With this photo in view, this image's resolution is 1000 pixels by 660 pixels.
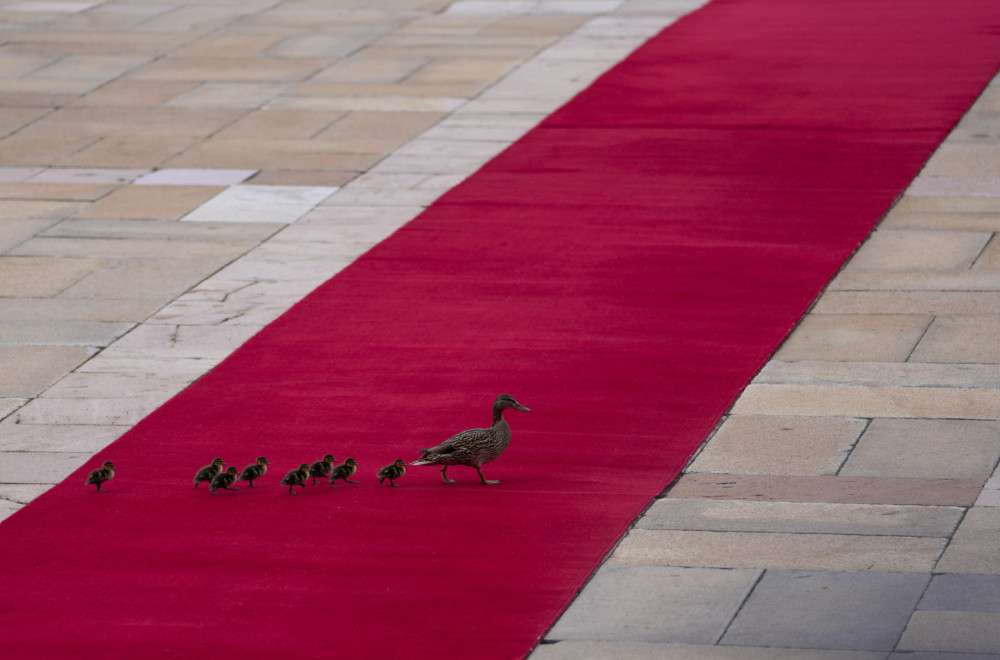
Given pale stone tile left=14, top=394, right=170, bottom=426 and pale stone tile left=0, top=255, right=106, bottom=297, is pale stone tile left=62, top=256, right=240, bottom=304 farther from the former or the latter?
pale stone tile left=14, top=394, right=170, bottom=426

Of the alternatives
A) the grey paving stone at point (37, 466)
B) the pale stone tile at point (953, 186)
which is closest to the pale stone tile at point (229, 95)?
the pale stone tile at point (953, 186)

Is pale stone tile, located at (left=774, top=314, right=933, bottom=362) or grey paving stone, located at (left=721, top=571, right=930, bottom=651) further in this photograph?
pale stone tile, located at (left=774, top=314, right=933, bottom=362)

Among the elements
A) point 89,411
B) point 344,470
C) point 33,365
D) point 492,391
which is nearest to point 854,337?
point 492,391

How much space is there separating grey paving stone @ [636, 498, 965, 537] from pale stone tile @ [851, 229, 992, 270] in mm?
5133

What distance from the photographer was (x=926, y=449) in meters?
10.4

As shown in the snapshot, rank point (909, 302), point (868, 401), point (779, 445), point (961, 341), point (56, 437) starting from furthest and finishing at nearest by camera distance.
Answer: point (909, 302) → point (961, 341) → point (868, 401) → point (56, 437) → point (779, 445)

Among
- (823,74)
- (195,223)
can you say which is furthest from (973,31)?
(195,223)

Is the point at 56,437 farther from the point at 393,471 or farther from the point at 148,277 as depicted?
the point at 148,277

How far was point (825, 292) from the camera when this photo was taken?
44.6 ft

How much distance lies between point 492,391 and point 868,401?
2563mm

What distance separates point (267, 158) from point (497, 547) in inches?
398

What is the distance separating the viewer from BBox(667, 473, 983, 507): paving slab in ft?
31.6

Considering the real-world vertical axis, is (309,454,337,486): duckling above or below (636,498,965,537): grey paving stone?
above

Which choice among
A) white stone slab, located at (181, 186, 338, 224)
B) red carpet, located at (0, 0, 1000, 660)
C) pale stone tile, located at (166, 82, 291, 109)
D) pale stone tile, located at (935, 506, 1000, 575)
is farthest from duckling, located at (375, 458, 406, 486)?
pale stone tile, located at (166, 82, 291, 109)
